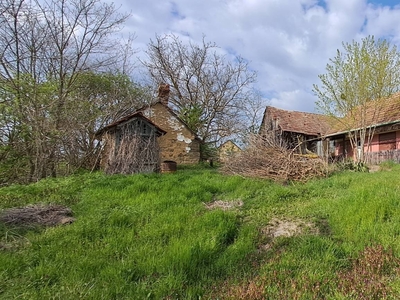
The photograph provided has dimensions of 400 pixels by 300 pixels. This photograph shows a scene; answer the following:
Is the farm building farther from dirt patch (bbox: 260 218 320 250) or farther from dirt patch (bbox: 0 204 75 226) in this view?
dirt patch (bbox: 0 204 75 226)

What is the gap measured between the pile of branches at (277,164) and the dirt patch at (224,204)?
365 cm

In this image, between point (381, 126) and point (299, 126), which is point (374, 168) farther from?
point (299, 126)

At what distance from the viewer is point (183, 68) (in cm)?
2591

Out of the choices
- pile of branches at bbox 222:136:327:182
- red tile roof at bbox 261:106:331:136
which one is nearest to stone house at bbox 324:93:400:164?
red tile roof at bbox 261:106:331:136

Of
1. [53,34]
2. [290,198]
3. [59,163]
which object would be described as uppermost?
[53,34]

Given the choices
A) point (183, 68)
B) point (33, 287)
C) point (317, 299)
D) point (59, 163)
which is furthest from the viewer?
point (183, 68)

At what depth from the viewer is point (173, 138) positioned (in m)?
19.7

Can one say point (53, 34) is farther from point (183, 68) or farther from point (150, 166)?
point (183, 68)

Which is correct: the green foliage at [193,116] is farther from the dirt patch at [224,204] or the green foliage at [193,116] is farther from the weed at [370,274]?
the weed at [370,274]

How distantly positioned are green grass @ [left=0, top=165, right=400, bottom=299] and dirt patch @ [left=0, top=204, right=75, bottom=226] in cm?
23

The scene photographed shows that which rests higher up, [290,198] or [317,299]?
[290,198]

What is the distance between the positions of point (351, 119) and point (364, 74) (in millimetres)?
3109

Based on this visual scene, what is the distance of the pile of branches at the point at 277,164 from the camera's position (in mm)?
9422

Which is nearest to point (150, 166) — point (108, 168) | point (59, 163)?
point (108, 168)
